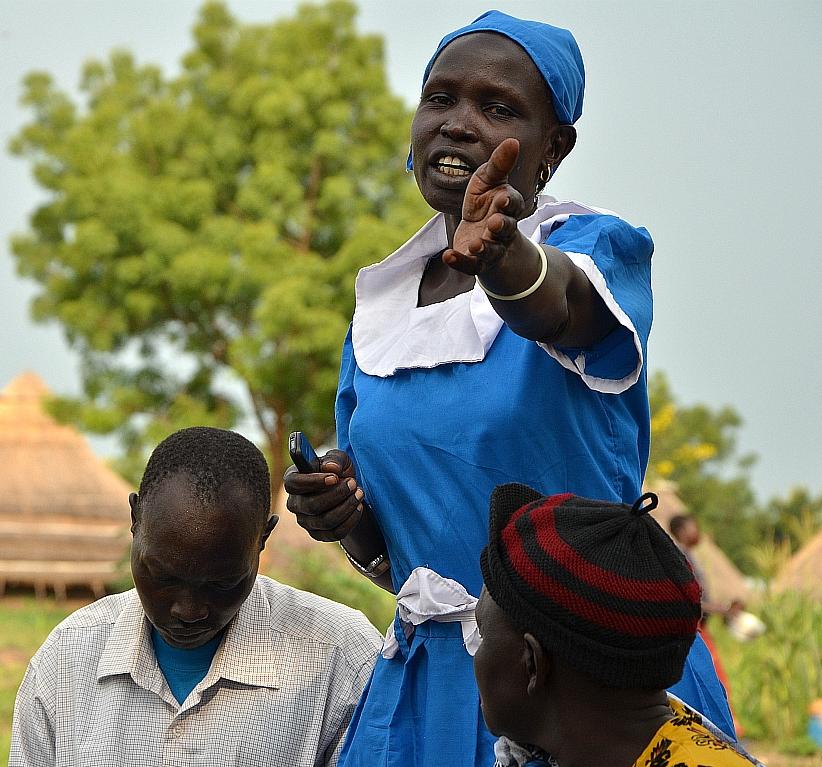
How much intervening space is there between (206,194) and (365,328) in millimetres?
17530

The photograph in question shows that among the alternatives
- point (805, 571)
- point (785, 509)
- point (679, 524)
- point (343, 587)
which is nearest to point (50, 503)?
point (343, 587)

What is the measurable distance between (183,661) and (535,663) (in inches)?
50.2

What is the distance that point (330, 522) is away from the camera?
7.80 feet

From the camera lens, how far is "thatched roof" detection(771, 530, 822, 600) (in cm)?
1173

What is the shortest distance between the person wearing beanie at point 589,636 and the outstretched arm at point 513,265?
0.89ft

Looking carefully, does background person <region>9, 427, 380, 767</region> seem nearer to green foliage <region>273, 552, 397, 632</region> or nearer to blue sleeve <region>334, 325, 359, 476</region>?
blue sleeve <region>334, 325, 359, 476</region>

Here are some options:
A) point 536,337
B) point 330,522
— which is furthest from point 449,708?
point 536,337

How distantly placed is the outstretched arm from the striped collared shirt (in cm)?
121

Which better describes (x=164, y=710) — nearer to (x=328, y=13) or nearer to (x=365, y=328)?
(x=365, y=328)

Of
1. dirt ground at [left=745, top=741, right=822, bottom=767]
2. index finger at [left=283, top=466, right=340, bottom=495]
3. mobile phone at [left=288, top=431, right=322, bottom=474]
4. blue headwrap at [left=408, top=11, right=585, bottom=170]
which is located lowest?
dirt ground at [left=745, top=741, right=822, bottom=767]

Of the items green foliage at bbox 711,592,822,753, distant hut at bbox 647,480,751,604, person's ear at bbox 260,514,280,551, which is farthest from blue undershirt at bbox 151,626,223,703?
distant hut at bbox 647,480,751,604

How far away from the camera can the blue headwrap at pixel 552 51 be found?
2266 mm

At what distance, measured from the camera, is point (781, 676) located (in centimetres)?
1030

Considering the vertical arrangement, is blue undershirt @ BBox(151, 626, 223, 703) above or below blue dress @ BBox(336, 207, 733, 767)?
below
